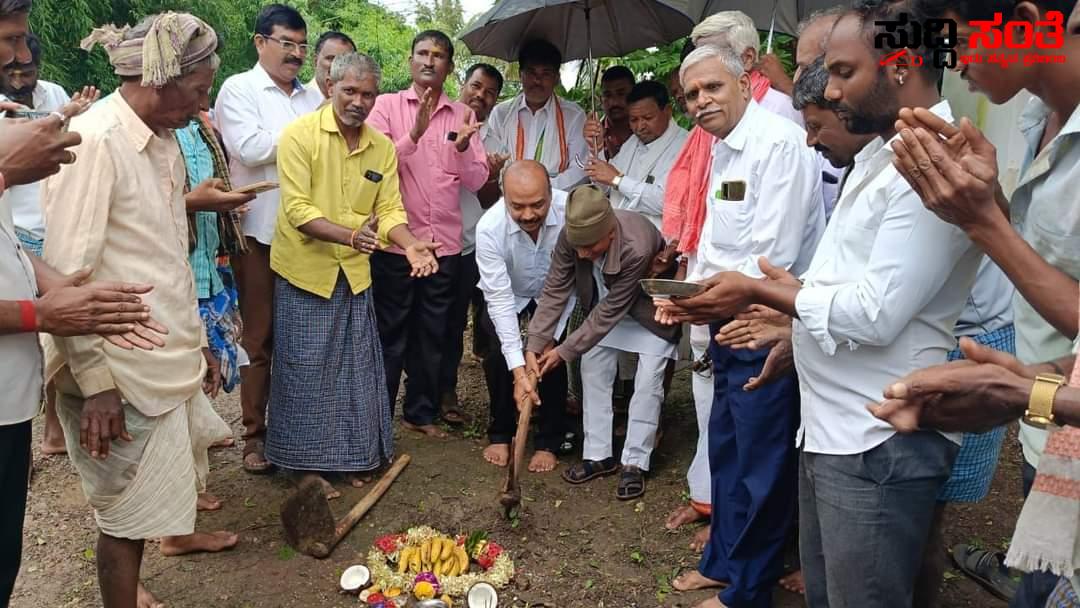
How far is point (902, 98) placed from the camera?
184cm

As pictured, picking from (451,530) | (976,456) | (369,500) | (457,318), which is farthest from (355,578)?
(976,456)

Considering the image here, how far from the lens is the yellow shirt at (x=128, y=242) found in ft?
7.89

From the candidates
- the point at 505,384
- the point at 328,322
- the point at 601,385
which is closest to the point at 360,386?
the point at 328,322

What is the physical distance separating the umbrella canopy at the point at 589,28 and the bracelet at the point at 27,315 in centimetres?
320

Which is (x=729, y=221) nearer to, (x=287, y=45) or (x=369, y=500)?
(x=369, y=500)

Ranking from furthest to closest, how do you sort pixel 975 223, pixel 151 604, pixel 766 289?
pixel 151 604 → pixel 766 289 → pixel 975 223

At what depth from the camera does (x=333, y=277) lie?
12.8ft

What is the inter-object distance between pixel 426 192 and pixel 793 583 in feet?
9.09

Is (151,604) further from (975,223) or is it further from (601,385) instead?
(975,223)

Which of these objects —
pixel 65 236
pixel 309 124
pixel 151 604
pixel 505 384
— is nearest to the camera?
pixel 65 236

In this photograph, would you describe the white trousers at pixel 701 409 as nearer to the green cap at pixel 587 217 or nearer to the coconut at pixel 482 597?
the green cap at pixel 587 217

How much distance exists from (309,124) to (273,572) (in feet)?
6.82

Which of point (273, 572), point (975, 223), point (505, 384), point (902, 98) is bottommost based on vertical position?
point (273, 572)

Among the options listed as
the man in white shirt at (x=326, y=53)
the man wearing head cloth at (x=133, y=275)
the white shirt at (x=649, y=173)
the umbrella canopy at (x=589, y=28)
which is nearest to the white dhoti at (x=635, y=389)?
the white shirt at (x=649, y=173)
